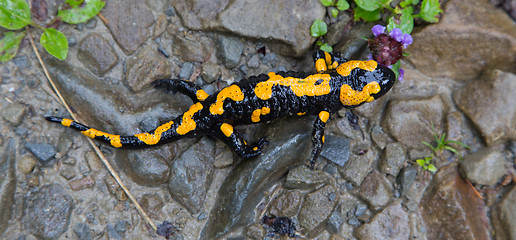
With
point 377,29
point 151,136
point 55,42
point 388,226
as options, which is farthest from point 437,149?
point 55,42

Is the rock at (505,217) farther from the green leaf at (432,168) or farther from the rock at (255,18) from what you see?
the rock at (255,18)

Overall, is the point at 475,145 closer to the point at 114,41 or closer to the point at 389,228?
the point at 389,228

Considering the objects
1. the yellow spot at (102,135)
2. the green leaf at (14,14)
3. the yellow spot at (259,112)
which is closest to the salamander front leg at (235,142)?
the yellow spot at (259,112)

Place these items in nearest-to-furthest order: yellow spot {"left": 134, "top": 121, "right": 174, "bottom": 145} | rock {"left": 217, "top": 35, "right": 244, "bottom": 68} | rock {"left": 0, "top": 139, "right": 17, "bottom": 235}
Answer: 1. rock {"left": 0, "top": 139, "right": 17, "bottom": 235}
2. yellow spot {"left": 134, "top": 121, "right": 174, "bottom": 145}
3. rock {"left": 217, "top": 35, "right": 244, "bottom": 68}

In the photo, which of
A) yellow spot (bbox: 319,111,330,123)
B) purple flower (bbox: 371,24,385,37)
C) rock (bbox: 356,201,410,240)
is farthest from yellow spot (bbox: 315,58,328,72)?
rock (bbox: 356,201,410,240)

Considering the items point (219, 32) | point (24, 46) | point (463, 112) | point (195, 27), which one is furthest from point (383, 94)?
point (24, 46)

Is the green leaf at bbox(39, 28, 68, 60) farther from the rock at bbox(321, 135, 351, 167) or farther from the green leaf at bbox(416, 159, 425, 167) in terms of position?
the green leaf at bbox(416, 159, 425, 167)
